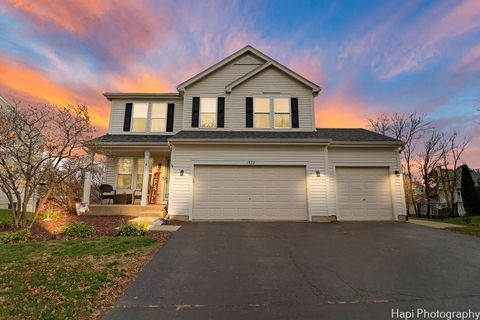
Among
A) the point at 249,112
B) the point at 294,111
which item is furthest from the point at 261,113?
the point at 294,111

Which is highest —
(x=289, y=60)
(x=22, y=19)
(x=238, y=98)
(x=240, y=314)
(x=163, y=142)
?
(x=289, y=60)

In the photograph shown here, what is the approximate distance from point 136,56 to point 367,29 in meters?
Result: 13.7

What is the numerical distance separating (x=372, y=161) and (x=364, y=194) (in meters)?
1.71

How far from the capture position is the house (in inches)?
407

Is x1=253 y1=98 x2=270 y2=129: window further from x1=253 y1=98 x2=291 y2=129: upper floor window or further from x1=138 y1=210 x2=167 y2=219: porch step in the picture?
x1=138 y1=210 x2=167 y2=219: porch step

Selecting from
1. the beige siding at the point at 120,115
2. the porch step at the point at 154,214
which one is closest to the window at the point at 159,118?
the beige siding at the point at 120,115

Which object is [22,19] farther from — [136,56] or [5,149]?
[5,149]

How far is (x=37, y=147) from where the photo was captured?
7.93 meters

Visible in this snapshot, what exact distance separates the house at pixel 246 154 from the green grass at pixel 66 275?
174 inches

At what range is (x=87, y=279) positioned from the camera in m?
4.11

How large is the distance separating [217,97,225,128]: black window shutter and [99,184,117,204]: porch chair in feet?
22.6

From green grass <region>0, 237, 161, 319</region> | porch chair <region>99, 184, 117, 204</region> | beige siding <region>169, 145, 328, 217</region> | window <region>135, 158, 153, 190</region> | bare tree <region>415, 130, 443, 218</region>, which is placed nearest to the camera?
green grass <region>0, 237, 161, 319</region>

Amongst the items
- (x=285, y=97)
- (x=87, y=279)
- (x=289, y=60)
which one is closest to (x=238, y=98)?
(x=285, y=97)

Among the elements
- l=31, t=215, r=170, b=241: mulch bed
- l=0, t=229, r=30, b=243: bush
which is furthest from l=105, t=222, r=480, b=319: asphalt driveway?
l=0, t=229, r=30, b=243: bush
